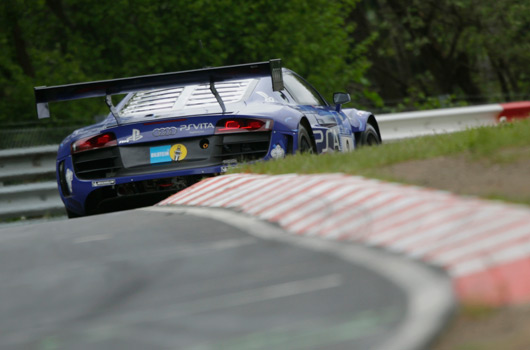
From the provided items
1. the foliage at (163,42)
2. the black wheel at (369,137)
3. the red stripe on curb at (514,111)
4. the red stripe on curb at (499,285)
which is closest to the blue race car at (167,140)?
the black wheel at (369,137)

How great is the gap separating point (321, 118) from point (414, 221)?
507 centimetres

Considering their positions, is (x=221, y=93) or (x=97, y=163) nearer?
(x=97, y=163)

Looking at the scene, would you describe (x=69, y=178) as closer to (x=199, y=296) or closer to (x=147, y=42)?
(x=199, y=296)

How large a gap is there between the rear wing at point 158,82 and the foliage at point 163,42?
25.7 feet

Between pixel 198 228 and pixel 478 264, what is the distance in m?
2.55

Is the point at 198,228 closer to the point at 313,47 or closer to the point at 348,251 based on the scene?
the point at 348,251

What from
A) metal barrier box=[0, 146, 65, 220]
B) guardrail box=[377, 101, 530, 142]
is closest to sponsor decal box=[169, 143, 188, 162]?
metal barrier box=[0, 146, 65, 220]

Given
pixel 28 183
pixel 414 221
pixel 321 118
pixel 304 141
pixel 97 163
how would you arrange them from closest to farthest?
pixel 414 221 < pixel 97 163 < pixel 304 141 < pixel 321 118 < pixel 28 183

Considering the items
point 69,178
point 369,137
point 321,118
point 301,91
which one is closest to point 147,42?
point 369,137

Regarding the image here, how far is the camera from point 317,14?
17.7m

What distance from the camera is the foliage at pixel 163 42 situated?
55.3 ft

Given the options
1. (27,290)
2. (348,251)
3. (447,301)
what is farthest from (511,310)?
(27,290)

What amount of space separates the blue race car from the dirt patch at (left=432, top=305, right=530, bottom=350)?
16.3 ft

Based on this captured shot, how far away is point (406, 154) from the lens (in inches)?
286
